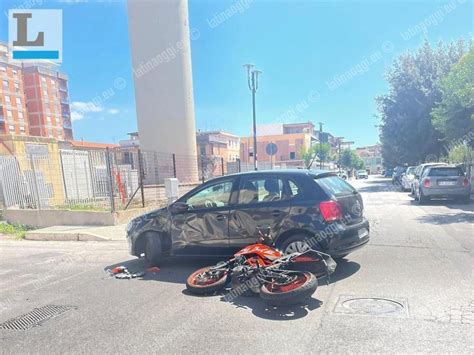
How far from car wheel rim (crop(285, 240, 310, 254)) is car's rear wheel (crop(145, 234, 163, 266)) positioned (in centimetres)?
233

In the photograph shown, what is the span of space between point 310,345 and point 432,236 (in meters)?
5.45

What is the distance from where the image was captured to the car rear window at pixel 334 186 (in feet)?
17.4

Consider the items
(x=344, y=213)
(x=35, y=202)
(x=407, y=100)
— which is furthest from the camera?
(x=407, y=100)

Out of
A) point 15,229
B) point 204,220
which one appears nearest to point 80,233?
point 15,229

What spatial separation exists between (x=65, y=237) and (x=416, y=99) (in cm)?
2302

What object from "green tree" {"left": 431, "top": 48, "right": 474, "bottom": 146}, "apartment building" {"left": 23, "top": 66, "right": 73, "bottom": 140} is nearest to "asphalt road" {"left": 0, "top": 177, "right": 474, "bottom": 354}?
"green tree" {"left": 431, "top": 48, "right": 474, "bottom": 146}

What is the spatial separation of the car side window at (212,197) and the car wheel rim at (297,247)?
125 cm

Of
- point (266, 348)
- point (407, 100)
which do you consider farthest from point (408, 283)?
point (407, 100)

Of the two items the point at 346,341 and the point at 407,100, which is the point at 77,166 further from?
the point at 407,100

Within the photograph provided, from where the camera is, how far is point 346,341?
10.5ft

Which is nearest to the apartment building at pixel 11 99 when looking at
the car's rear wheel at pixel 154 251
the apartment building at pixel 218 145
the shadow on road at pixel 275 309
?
the apartment building at pixel 218 145

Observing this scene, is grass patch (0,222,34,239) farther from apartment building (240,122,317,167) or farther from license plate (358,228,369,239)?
apartment building (240,122,317,167)

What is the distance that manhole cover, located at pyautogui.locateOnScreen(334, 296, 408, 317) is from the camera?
373 centimetres

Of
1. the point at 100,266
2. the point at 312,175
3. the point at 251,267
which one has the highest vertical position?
the point at 312,175
